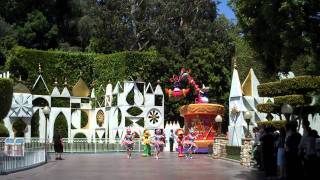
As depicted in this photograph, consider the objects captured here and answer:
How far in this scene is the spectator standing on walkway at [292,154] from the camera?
14641mm

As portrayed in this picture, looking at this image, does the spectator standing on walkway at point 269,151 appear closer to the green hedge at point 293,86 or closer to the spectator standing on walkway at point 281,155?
the spectator standing on walkway at point 281,155

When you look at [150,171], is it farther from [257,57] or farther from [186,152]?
[186,152]

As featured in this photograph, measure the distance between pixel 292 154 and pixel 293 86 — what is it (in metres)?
12.5

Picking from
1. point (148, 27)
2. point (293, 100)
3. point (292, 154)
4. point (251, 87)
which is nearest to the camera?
point (292, 154)

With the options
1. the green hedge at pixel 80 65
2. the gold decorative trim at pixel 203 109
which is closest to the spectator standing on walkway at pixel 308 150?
the gold decorative trim at pixel 203 109

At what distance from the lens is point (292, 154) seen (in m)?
14.7

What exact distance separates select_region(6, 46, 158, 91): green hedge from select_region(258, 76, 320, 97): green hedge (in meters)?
20.5

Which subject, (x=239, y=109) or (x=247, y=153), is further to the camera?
(x=239, y=109)

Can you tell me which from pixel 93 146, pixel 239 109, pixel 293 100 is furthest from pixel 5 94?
pixel 239 109

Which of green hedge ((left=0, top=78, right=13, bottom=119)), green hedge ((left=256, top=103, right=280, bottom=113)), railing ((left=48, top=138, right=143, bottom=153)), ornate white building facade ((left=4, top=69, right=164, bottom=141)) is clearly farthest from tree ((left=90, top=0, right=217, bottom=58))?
green hedge ((left=0, top=78, right=13, bottom=119))

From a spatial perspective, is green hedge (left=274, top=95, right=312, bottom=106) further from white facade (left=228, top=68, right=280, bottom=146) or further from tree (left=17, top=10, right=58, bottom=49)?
tree (left=17, top=10, right=58, bottom=49)

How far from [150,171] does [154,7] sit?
36051mm

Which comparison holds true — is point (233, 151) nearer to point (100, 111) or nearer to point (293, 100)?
point (293, 100)

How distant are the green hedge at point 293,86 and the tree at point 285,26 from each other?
1141 centimetres
